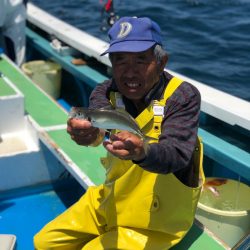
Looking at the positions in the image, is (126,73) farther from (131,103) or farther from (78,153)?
(78,153)

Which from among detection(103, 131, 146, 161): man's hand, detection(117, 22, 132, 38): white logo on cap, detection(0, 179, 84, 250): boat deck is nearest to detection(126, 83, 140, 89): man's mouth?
detection(117, 22, 132, 38): white logo on cap

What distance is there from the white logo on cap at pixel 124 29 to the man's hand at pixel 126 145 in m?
0.55

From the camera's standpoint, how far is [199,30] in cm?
983

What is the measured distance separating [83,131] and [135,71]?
35cm

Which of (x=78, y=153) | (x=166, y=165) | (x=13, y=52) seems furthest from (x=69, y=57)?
(x=166, y=165)

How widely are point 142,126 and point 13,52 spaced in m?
4.16

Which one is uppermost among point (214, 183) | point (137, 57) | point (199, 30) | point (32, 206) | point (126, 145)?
point (137, 57)

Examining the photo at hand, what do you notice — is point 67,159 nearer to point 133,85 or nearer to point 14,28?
point 133,85

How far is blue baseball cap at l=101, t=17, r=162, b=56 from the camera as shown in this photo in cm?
210

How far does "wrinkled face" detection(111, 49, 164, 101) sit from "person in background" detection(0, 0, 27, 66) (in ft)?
12.1

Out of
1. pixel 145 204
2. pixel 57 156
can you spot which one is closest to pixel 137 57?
pixel 145 204

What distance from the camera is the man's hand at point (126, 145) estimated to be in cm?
178

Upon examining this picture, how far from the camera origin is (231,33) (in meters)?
9.34

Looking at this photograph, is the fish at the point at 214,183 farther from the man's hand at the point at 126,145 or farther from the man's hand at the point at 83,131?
the man's hand at the point at 126,145
